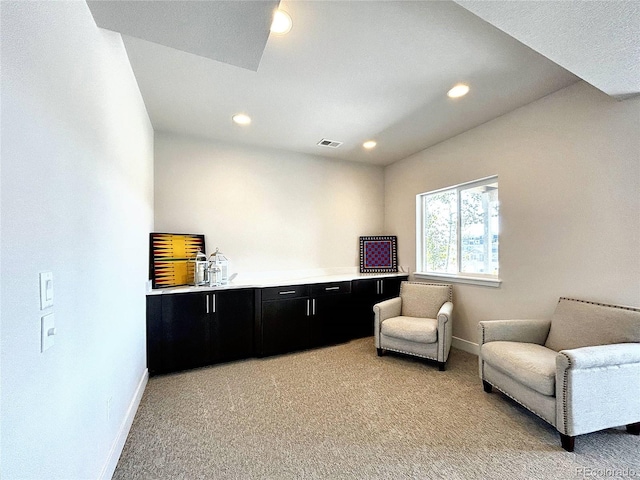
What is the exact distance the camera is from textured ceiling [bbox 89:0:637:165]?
1.60 metres

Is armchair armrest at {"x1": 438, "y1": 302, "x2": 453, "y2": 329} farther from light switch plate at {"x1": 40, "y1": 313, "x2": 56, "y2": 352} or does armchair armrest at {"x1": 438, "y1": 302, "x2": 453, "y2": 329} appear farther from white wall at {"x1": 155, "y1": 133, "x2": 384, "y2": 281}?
light switch plate at {"x1": 40, "y1": 313, "x2": 56, "y2": 352}

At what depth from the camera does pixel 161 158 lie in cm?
341

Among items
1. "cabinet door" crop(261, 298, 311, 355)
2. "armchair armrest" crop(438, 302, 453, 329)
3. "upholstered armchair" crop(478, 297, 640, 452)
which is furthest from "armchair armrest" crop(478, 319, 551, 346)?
"cabinet door" crop(261, 298, 311, 355)

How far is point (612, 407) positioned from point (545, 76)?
2.48 metres

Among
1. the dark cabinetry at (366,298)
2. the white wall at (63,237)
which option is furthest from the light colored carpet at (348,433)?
the dark cabinetry at (366,298)

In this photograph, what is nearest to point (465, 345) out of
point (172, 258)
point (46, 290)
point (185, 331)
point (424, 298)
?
point (424, 298)

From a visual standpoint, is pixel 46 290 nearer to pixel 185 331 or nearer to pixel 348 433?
pixel 348 433

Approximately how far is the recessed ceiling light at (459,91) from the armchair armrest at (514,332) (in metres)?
2.09

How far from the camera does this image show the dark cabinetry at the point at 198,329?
9.39ft

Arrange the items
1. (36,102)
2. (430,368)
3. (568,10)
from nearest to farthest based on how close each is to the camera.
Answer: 1. (36,102)
2. (568,10)
3. (430,368)

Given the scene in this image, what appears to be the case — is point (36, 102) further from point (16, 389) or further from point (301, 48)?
point (301, 48)

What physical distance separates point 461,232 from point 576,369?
2122 millimetres

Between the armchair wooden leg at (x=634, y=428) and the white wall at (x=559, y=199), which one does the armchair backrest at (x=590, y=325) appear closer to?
the white wall at (x=559, y=199)

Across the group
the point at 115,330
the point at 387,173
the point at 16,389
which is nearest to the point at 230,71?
the point at 115,330
